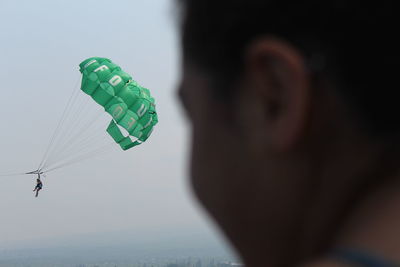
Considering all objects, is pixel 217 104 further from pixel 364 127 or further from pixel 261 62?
pixel 364 127

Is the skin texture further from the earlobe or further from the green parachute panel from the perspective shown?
the green parachute panel

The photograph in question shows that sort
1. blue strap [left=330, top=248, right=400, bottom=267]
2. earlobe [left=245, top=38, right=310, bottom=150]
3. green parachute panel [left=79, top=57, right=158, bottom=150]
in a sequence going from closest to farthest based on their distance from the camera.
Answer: blue strap [left=330, top=248, right=400, bottom=267], earlobe [left=245, top=38, right=310, bottom=150], green parachute panel [left=79, top=57, right=158, bottom=150]

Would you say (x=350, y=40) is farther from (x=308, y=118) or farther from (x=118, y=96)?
(x=118, y=96)

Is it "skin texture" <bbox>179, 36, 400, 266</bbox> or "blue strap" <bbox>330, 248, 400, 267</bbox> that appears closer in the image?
"blue strap" <bbox>330, 248, 400, 267</bbox>

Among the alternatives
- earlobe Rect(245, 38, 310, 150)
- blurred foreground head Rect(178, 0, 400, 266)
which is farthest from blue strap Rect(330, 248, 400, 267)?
earlobe Rect(245, 38, 310, 150)

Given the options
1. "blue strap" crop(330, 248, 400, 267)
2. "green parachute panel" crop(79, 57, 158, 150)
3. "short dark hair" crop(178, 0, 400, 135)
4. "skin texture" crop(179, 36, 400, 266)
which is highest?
"green parachute panel" crop(79, 57, 158, 150)

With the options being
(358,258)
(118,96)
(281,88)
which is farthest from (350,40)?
(118,96)

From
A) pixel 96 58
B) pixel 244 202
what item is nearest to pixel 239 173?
pixel 244 202
